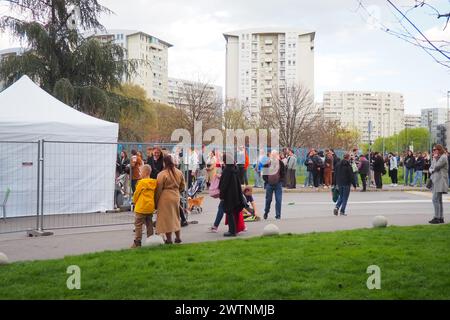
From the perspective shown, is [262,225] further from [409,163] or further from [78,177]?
[409,163]

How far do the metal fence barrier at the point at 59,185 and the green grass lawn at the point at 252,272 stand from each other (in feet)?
17.2

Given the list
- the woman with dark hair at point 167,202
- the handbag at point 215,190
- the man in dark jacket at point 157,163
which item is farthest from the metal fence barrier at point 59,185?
the woman with dark hair at point 167,202

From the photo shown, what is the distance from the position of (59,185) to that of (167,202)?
17.8ft

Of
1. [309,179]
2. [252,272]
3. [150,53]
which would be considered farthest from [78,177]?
[150,53]

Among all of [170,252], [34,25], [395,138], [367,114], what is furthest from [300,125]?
[367,114]

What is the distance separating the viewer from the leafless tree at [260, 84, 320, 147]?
47.0m

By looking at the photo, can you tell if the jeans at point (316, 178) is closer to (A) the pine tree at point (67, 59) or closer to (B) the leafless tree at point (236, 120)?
(A) the pine tree at point (67, 59)

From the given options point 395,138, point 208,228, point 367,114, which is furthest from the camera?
point 367,114

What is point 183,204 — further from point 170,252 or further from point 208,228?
point 170,252

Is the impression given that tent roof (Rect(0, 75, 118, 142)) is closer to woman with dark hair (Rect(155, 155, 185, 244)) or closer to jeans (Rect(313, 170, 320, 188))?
woman with dark hair (Rect(155, 155, 185, 244))

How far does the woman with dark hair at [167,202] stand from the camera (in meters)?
10.2
